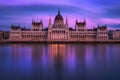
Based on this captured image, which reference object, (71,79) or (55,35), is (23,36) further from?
(71,79)

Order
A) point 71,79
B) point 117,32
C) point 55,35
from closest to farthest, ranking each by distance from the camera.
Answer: point 71,79 → point 55,35 → point 117,32

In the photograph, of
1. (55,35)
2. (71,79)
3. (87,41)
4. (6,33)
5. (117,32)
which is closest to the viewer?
(71,79)

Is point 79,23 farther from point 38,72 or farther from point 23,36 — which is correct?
point 38,72

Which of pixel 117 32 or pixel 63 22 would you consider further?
pixel 117 32

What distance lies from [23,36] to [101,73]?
84.2 metres

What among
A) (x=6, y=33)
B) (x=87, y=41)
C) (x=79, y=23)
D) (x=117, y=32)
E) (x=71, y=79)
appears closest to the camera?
(x=71, y=79)

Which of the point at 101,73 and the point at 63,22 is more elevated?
the point at 63,22

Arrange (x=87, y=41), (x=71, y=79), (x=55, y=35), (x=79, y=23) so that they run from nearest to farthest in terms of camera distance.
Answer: (x=71, y=79)
(x=87, y=41)
(x=55, y=35)
(x=79, y=23)

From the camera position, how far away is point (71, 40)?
90.7 meters

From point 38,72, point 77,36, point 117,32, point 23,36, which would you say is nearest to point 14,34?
point 23,36

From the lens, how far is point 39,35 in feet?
332

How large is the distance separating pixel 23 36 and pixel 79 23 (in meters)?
21.4

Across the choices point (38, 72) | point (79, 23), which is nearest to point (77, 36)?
point (79, 23)

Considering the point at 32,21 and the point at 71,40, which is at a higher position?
the point at 32,21
